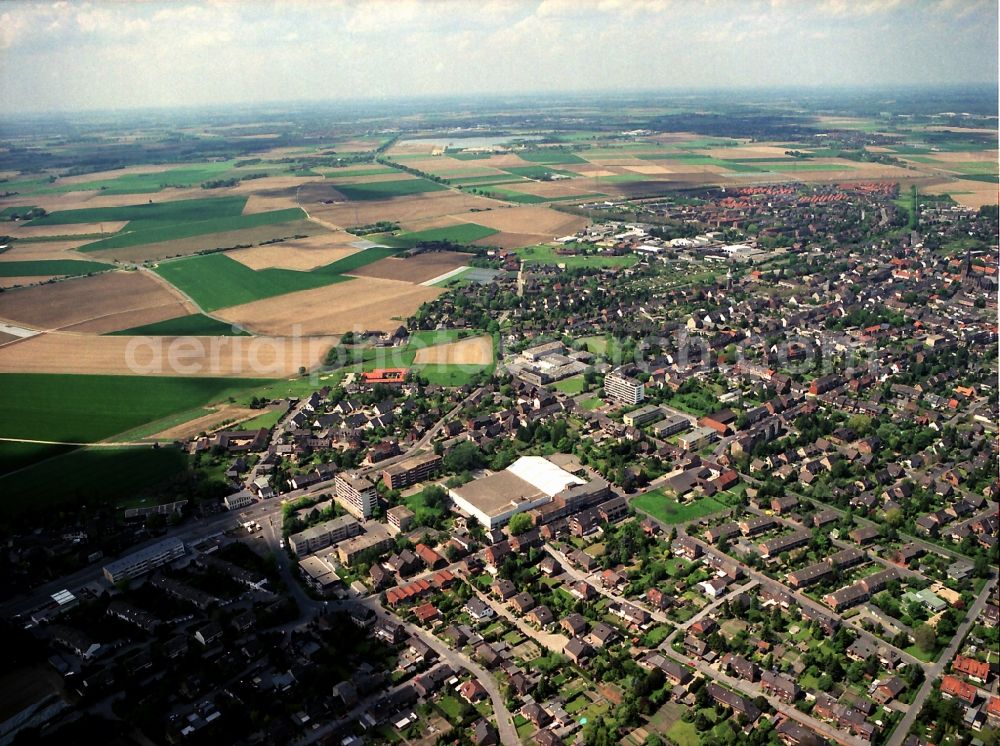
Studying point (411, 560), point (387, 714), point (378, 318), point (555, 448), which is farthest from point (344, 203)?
point (387, 714)

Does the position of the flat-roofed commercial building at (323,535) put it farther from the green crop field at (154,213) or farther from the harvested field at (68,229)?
the green crop field at (154,213)

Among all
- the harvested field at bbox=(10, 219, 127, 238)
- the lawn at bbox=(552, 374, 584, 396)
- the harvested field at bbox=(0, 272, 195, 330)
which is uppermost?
the harvested field at bbox=(10, 219, 127, 238)

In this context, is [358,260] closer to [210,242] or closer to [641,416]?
[210,242]

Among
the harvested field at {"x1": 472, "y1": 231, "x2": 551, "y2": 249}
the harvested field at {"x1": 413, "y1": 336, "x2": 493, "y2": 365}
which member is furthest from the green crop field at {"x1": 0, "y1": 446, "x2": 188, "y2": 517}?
the harvested field at {"x1": 472, "y1": 231, "x2": 551, "y2": 249}

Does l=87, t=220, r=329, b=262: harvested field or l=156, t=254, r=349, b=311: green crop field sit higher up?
l=87, t=220, r=329, b=262: harvested field

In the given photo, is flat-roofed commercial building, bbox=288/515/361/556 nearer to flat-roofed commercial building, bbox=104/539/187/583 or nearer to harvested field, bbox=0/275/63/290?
flat-roofed commercial building, bbox=104/539/187/583

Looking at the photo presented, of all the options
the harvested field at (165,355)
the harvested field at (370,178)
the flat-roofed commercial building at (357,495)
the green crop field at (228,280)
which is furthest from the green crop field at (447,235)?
the flat-roofed commercial building at (357,495)
